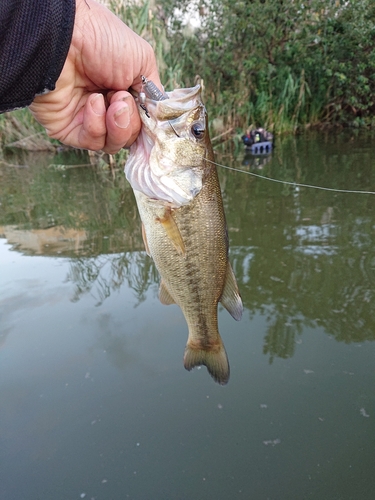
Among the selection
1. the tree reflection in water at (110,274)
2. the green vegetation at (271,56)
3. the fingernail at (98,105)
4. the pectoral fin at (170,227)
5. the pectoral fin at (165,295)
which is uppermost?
the green vegetation at (271,56)

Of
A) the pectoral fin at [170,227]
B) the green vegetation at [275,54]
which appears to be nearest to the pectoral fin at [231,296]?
the pectoral fin at [170,227]

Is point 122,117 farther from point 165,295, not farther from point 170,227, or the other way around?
point 165,295

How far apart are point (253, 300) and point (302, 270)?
0.57m

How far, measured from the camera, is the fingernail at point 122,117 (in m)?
1.58

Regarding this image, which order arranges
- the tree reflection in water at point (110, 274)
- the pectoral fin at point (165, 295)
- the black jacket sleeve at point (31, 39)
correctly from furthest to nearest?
the tree reflection in water at point (110, 274)
the pectoral fin at point (165, 295)
the black jacket sleeve at point (31, 39)

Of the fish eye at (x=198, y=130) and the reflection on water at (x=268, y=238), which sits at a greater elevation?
the fish eye at (x=198, y=130)

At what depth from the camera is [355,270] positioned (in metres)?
3.14

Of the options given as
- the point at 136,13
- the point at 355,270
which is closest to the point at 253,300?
the point at 355,270

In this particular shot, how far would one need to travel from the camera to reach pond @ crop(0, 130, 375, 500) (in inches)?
71.0

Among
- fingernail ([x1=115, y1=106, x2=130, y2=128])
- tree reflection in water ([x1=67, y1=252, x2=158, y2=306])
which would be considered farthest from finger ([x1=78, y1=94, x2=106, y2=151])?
tree reflection in water ([x1=67, y1=252, x2=158, y2=306])

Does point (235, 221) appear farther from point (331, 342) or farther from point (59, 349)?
point (59, 349)

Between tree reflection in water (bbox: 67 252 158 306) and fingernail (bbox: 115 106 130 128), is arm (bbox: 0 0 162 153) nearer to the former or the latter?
fingernail (bbox: 115 106 130 128)

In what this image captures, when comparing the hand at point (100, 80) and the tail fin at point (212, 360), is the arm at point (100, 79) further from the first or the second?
the tail fin at point (212, 360)

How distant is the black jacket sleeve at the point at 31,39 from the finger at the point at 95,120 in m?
0.19
